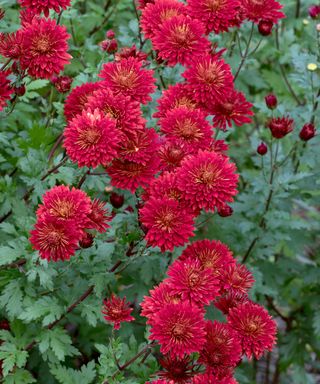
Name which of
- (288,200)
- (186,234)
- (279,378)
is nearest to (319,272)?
(288,200)

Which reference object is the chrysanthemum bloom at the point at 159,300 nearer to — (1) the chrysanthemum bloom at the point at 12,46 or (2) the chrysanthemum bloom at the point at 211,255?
(2) the chrysanthemum bloom at the point at 211,255

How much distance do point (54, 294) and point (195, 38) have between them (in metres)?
1.27

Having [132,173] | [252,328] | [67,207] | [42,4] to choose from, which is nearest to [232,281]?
[252,328]

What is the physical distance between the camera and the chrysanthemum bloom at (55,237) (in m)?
2.28

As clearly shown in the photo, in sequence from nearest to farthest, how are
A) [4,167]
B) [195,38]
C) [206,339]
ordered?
[206,339] < [195,38] < [4,167]

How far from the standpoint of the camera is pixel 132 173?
2494mm

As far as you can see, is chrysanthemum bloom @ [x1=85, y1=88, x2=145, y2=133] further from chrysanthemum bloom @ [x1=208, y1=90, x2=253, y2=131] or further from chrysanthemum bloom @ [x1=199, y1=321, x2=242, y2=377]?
chrysanthemum bloom @ [x1=199, y1=321, x2=242, y2=377]

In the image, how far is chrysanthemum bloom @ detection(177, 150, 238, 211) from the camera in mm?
2393

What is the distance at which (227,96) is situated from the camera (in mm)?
2846

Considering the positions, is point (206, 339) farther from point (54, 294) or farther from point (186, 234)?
point (54, 294)

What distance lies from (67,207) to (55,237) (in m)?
0.12

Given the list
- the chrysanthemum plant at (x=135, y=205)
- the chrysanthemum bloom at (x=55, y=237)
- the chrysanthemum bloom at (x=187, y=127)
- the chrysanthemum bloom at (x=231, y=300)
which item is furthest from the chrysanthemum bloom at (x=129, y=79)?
the chrysanthemum bloom at (x=231, y=300)

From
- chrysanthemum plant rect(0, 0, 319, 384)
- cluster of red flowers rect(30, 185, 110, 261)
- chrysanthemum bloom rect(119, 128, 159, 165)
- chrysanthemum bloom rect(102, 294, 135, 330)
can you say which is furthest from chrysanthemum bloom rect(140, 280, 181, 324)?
chrysanthemum bloom rect(119, 128, 159, 165)

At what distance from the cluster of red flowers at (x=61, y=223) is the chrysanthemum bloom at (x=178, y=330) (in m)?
0.40
